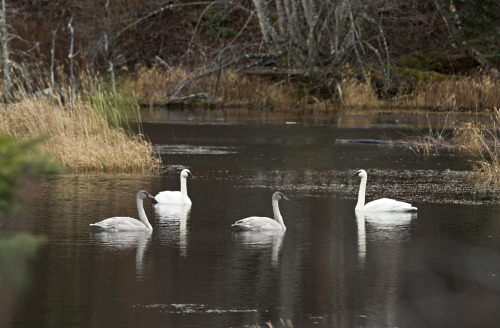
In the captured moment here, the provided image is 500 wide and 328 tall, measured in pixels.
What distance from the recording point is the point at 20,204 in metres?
3.47

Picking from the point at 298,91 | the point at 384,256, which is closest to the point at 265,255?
the point at 384,256

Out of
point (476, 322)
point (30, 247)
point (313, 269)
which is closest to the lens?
point (30, 247)

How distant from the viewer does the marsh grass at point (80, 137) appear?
17859 millimetres

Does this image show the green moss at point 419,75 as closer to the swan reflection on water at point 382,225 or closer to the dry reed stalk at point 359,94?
the dry reed stalk at point 359,94

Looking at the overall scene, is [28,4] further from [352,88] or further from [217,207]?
[217,207]

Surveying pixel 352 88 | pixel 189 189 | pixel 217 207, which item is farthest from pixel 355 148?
pixel 352 88

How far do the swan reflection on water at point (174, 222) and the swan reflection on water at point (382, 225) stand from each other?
1970 mm

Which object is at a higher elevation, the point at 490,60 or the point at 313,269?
the point at 490,60

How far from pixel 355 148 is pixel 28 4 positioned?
97.1 ft

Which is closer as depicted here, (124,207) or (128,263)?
(128,263)

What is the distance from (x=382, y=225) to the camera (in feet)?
41.5

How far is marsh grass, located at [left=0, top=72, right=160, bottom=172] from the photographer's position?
17.9 meters

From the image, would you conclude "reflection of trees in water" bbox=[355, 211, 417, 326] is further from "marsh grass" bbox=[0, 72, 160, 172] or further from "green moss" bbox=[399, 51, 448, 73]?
"green moss" bbox=[399, 51, 448, 73]

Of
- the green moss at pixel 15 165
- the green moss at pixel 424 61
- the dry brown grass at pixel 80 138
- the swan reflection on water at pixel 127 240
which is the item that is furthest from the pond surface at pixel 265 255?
the green moss at pixel 424 61
